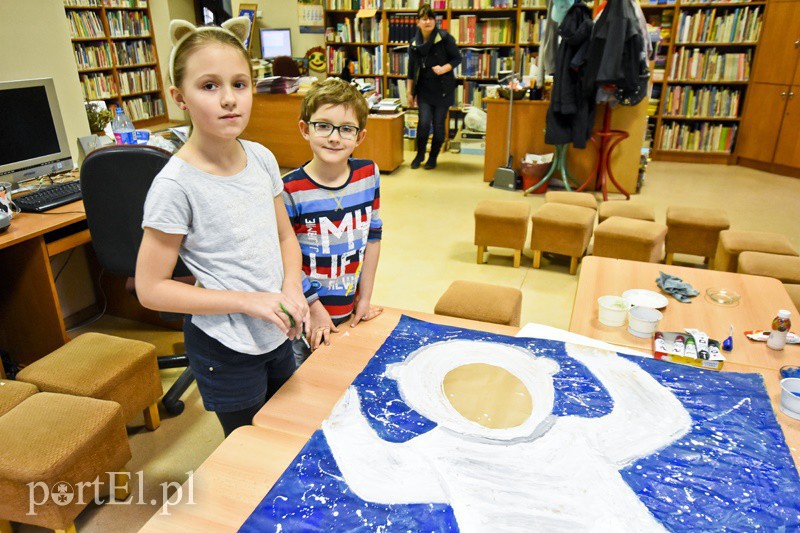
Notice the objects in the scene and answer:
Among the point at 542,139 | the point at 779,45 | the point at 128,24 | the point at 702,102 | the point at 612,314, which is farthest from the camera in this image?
the point at 128,24

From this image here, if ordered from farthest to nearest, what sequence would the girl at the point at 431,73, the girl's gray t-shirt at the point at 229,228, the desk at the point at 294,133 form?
the desk at the point at 294,133 → the girl at the point at 431,73 → the girl's gray t-shirt at the point at 229,228

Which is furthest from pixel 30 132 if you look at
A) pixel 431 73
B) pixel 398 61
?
pixel 398 61

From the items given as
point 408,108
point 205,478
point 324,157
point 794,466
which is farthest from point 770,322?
point 408,108

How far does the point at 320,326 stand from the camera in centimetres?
→ 142

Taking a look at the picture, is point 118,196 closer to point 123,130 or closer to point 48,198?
point 48,198

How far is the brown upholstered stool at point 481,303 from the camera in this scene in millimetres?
1978

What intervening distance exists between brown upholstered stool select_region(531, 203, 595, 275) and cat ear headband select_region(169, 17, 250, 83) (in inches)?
93.3

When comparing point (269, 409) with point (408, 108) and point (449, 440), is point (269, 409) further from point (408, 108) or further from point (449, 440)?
point (408, 108)

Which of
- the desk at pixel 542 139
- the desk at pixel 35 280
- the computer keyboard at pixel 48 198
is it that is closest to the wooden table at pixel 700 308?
the desk at pixel 35 280

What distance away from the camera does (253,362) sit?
1190 mm

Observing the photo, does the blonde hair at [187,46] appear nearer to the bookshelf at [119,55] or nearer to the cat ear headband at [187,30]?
the cat ear headband at [187,30]

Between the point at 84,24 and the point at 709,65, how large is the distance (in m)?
6.62

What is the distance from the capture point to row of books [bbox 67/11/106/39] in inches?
246

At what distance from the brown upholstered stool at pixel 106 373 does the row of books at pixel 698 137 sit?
5.46 meters
